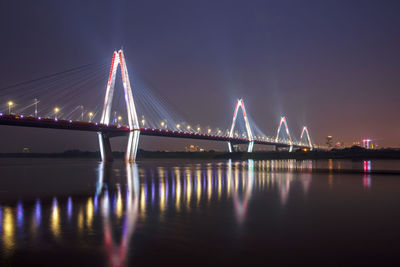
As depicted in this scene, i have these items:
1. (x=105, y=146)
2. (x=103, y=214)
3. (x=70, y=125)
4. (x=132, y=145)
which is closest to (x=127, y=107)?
(x=132, y=145)

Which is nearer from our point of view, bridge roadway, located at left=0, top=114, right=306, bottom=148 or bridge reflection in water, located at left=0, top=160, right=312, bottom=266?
bridge reflection in water, located at left=0, top=160, right=312, bottom=266

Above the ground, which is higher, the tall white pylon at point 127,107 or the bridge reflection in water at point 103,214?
the tall white pylon at point 127,107

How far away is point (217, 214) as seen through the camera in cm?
906

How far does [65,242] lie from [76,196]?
7031 mm

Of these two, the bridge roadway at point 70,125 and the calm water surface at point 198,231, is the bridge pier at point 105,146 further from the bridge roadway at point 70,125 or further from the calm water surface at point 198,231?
the calm water surface at point 198,231

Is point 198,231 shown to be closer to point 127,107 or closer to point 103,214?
point 103,214

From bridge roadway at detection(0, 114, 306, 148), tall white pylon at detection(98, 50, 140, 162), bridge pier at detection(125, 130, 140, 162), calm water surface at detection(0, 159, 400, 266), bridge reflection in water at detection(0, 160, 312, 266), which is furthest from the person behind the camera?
bridge pier at detection(125, 130, 140, 162)

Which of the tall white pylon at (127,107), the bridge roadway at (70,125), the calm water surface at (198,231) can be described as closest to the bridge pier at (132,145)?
the tall white pylon at (127,107)

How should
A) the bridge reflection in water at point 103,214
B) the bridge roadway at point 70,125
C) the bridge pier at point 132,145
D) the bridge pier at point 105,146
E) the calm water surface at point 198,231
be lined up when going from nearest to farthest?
the calm water surface at point 198,231 < the bridge reflection in water at point 103,214 < the bridge roadway at point 70,125 < the bridge pier at point 132,145 < the bridge pier at point 105,146

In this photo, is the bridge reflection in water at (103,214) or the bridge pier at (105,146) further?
the bridge pier at (105,146)

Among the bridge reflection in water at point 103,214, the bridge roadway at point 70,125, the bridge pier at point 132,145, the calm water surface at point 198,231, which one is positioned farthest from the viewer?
the bridge pier at point 132,145

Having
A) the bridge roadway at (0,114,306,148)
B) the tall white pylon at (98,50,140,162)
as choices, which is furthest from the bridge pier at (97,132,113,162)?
the bridge roadway at (0,114,306,148)

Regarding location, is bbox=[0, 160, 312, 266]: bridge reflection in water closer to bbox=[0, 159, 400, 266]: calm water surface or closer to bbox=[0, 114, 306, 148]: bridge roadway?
bbox=[0, 159, 400, 266]: calm water surface

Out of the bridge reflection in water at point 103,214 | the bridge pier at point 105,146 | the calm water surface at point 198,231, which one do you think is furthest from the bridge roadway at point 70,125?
the bridge reflection in water at point 103,214
